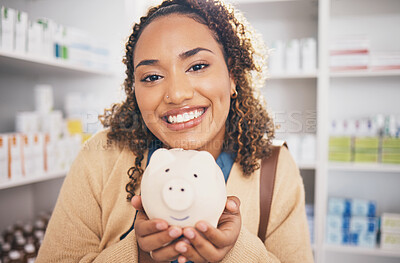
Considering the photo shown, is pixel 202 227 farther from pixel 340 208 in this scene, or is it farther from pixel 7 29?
pixel 340 208

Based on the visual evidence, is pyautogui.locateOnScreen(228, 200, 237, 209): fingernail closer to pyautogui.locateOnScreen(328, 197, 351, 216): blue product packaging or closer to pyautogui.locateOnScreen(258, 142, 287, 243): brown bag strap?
pyautogui.locateOnScreen(258, 142, 287, 243): brown bag strap

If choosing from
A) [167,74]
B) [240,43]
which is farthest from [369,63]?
[167,74]

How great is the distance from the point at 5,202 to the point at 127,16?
1683 mm

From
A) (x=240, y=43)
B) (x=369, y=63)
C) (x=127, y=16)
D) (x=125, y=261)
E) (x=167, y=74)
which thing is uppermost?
(x=127, y=16)

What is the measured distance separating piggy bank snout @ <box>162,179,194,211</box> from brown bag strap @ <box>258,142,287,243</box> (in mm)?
457

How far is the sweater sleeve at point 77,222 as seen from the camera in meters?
1.04

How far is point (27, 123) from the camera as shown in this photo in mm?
1942

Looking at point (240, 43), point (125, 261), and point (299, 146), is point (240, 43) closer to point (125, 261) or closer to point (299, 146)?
point (125, 261)

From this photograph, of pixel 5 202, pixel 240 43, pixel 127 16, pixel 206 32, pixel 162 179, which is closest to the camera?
pixel 162 179

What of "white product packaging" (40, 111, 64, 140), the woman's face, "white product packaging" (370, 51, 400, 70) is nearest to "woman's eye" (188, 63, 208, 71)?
the woman's face

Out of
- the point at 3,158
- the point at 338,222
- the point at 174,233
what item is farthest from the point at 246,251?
the point at 338,222

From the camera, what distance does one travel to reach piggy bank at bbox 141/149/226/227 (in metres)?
0.73

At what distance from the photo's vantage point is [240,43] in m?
1.13

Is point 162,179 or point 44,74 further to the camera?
point 44,74
